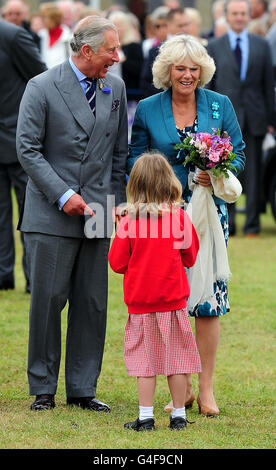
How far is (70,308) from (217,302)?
0.87 m

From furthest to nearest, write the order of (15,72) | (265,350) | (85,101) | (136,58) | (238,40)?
(136,58) < (238,40) < (15,72) < (265,350) < (85,101)

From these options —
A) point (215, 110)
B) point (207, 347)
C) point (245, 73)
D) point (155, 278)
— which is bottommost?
point (207, 347)

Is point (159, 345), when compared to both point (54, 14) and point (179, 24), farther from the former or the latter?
point (179, 24)

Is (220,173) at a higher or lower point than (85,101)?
lower

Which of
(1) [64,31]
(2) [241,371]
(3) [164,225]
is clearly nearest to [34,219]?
(3) [164,225]

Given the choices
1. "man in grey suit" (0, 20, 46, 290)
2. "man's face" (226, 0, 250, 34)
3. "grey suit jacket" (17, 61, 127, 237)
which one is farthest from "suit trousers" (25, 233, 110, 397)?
"man's face" (226, 0, 250, 34)

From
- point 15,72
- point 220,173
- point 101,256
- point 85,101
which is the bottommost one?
point 101,256

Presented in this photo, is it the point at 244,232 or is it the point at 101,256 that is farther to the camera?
the point at 244,232

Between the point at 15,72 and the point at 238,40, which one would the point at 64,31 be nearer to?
the point at 238,40

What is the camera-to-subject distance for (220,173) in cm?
572

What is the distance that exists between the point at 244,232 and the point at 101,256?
6.88 metres

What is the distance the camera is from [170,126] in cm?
595

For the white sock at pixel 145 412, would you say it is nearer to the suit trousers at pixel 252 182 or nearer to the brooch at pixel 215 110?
the brooch at pixel 215 110

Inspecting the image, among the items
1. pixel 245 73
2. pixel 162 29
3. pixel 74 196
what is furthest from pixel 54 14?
pixel 74 196
